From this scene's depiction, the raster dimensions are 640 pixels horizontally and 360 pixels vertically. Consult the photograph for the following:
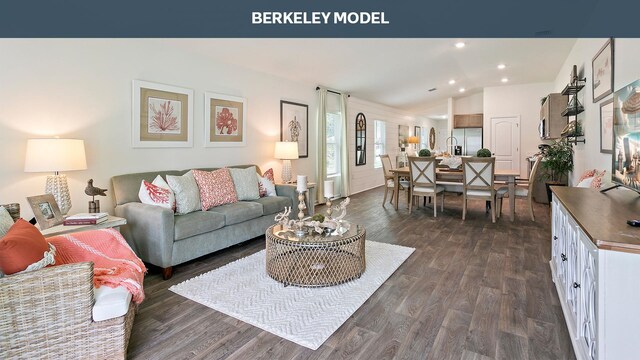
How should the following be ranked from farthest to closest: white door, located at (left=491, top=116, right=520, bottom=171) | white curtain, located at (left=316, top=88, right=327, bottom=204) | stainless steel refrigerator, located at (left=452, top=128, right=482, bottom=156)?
1. stainless steel refrigerator, located at (left=452, top=128, right=482, bottom=156)
2. white door, located at (left=491, top=116, right=520, bottom=171)
3. white curtain, located at (left=316, top=88, right=327, bottom=204)

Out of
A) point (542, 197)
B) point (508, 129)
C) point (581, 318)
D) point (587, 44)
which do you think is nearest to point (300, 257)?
point (581, 318)

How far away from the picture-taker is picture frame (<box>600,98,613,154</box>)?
3.24 meters

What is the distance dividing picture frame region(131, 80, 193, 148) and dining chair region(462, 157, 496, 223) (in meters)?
3.99

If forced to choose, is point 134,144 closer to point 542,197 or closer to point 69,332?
point 69,332

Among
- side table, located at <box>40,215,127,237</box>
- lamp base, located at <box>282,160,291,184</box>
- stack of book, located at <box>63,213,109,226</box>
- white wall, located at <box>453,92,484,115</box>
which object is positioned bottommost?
side table, located at <box>40,215,127,237</box>

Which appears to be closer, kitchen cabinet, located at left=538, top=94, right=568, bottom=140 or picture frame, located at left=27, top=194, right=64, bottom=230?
picture frame, located at left=27, top=194, right=64, bottom=230

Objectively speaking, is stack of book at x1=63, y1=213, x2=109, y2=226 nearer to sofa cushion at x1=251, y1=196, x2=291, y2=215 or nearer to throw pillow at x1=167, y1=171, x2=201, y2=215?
throw pillow at x1=167, y1=171, x2=201, y2=215

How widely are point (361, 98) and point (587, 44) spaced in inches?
187

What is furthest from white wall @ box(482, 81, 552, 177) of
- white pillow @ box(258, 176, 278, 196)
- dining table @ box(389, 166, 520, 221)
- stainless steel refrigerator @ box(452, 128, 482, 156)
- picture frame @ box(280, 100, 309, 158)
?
white pillow @ box(258, 176, 278, 196)

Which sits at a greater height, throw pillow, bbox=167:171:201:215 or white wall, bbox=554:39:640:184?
white wall, bbox=554:39:640:184

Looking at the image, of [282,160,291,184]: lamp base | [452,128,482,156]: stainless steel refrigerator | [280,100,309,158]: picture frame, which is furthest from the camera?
[452,128,482,156]: stainless steel refrigerator

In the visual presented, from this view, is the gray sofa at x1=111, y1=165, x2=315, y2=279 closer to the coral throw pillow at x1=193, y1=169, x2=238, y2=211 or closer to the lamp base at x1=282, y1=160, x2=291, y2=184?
the coral throw pillow at x1=193, y1=169, x2=238, y2=211

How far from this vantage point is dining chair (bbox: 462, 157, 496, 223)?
16.6ft
